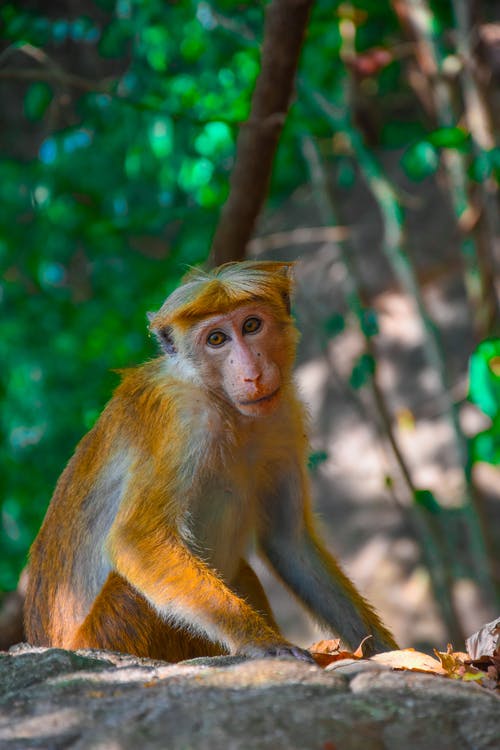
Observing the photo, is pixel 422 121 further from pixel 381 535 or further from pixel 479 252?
pixel 381 535

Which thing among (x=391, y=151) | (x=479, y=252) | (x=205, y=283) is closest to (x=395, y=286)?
(x=391, y=151)

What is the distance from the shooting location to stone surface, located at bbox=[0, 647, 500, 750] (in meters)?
2.40

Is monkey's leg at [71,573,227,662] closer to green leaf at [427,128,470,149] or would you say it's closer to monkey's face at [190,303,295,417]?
monkey's face at [190,303,295,417]

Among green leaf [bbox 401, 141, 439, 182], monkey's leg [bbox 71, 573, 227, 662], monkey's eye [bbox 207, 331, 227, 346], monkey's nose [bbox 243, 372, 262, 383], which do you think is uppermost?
green leaf [bbox 401, 141, 439, 182]

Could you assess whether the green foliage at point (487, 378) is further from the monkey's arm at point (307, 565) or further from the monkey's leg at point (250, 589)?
the monkey's leg at point (250, 589)

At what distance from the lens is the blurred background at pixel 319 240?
7469mm

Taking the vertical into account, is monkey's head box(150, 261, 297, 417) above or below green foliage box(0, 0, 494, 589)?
below

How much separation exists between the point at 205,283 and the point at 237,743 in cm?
227

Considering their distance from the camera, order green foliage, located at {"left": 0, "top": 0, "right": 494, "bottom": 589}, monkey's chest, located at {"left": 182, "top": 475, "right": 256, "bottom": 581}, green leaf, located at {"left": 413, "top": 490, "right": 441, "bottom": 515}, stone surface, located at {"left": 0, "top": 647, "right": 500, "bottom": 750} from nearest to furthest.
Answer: stone surface, located at {"left": 0, "top": 647, "right": 500, "bottom": 750}
monkey's chest, located at {"left": 182, "top": 475, "right": 256, "bottom": 581}
green leaf, located at {"left": 413, "top": 490, "right": 441, "bottom": 515}
green foliage, located at {"left": 0, "top": 0, "right": 494, "bottom": 589}

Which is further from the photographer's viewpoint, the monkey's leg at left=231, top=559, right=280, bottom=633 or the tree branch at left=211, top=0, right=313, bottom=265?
the tree branch at left=211, top=0, right=313, bottom=265

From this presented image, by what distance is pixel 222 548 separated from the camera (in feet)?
14.2

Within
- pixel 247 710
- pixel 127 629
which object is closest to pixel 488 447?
pixel 127 629

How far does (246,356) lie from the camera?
13.1 feet

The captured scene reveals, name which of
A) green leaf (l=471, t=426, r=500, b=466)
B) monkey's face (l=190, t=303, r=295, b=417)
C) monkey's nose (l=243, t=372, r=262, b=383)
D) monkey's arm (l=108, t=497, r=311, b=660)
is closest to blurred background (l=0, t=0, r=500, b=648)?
green leaf (l=471, t=426, r=500, b=466)
